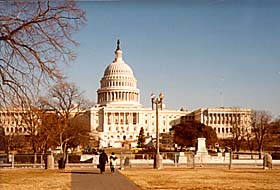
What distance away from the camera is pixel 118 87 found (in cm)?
10762

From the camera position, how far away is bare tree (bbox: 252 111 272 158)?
4638cm

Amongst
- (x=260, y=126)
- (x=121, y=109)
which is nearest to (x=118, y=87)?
(x=121, y=109)

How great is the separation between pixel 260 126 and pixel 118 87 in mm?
60323

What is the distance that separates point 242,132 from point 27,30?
1901 inches

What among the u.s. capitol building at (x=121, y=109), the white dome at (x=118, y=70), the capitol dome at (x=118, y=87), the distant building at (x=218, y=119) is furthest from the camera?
the white dome at (x=118, y=70)

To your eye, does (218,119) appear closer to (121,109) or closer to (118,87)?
(121,109)

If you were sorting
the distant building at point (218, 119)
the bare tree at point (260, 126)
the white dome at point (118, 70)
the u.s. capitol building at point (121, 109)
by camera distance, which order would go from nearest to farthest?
the bare tree at point (260, 126) < the distant building at point (218, 119) < the u.s. capitol building at point (121, 109) < the white dome at point (118, 70)

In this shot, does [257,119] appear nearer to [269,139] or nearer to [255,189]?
[269,139]

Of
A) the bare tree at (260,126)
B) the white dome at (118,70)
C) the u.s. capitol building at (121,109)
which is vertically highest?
the white dome at (118,70)

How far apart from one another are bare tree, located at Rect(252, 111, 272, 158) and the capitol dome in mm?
53972

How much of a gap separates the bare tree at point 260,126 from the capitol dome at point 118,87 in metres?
54.0

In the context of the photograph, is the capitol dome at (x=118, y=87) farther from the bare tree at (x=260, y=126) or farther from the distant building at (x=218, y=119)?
the bare tree at (x=260, y=126)

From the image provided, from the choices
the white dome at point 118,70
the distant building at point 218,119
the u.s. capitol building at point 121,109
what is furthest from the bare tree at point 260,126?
the white dome at point 118,70

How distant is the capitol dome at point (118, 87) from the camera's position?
10794cm
